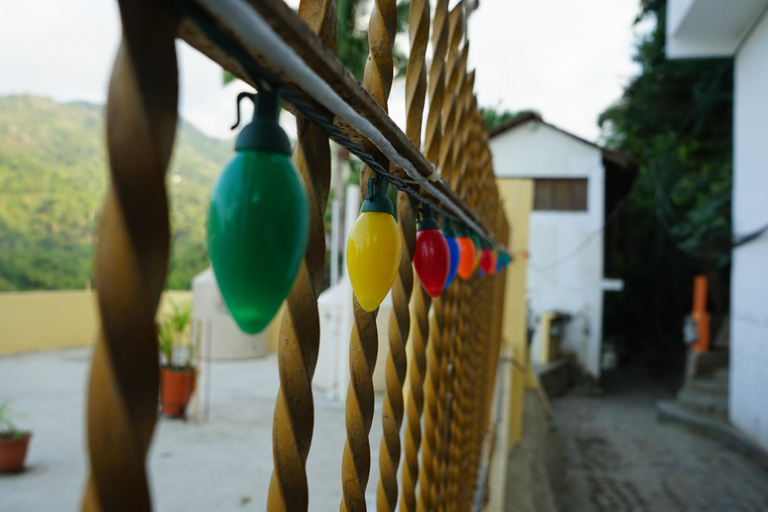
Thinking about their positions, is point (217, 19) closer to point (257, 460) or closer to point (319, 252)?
point (319, 252)

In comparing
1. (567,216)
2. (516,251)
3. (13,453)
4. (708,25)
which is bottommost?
(13,453)

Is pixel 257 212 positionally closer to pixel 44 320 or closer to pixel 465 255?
pixel 465 255

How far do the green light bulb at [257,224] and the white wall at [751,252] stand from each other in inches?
296

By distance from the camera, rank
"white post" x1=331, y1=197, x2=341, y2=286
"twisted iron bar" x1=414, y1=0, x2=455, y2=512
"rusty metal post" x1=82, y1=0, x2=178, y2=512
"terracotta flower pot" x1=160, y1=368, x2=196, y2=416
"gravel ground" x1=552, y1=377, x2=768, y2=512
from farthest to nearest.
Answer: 1. "white post" x1=331, y1=197, x2=341, y2=286
2. "gravel ground" x1=552, y1=377, x2=768, y2=512
3. "terracotta flower pot" x1=160, y1=368, x2=196, y2=416
4. "twisted iron bar" x1=414, y1=0, x2=455, y2=512
5. "rusty metal post" x1=82, y1=0, x2=178, y2=512

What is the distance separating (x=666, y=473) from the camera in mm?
6410

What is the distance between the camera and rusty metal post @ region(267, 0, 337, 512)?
55 cm

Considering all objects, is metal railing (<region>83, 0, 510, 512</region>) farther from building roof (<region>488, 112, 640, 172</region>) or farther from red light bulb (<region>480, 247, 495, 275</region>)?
building roof (<region>488, 112, 640, 172</region>)

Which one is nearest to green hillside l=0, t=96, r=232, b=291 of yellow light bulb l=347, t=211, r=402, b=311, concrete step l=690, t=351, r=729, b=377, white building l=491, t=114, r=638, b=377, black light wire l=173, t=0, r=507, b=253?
white building l=491, t=114, r=638, b=377

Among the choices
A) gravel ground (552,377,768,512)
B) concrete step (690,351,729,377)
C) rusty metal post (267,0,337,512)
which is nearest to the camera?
rusty metal post (267,0,337,512)

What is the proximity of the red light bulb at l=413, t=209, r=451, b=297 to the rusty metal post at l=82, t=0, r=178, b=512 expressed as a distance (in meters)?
0.67

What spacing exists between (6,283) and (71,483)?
55.4 feet

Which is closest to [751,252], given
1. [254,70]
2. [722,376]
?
[722,376]

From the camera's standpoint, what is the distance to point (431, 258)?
3.12 feet

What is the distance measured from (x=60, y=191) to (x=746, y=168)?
22.8 m
